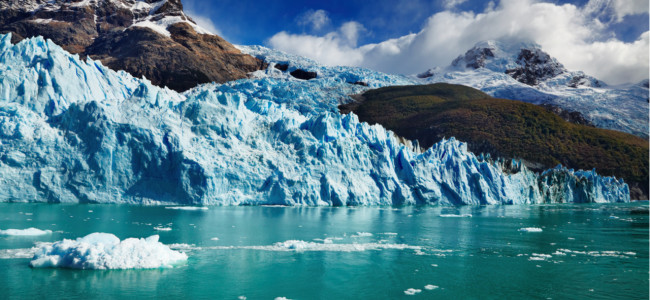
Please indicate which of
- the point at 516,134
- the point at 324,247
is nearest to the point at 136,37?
the point at 516,134

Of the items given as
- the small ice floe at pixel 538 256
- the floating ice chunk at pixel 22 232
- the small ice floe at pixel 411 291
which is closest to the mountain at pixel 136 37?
the floating ice chunk at pixel 22 232

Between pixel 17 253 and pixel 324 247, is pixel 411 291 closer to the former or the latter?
pixel 324 247

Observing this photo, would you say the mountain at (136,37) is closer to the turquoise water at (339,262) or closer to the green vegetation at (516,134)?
the green vegetation at (516,134)

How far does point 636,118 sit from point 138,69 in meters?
116

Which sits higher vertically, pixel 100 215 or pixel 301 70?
pixel 301 70

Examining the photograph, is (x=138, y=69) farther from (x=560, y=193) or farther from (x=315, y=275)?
(x=315, y=275)

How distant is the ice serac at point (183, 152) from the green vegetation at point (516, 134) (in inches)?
1400

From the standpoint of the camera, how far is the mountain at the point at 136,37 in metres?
97.8

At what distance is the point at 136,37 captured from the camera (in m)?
104

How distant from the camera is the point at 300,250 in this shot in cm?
1478

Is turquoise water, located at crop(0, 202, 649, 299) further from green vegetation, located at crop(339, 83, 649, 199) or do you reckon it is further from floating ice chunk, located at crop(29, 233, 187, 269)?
green vegetation, located at crop(339, 83, 649, 199)

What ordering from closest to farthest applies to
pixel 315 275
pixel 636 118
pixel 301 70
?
pixel 315 275
pixel 301 70
pixel 636 118

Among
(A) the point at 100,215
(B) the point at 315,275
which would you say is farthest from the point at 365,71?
(B) the point at 315,275

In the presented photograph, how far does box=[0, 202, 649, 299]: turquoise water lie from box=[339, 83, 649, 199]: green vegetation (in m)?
53.3
